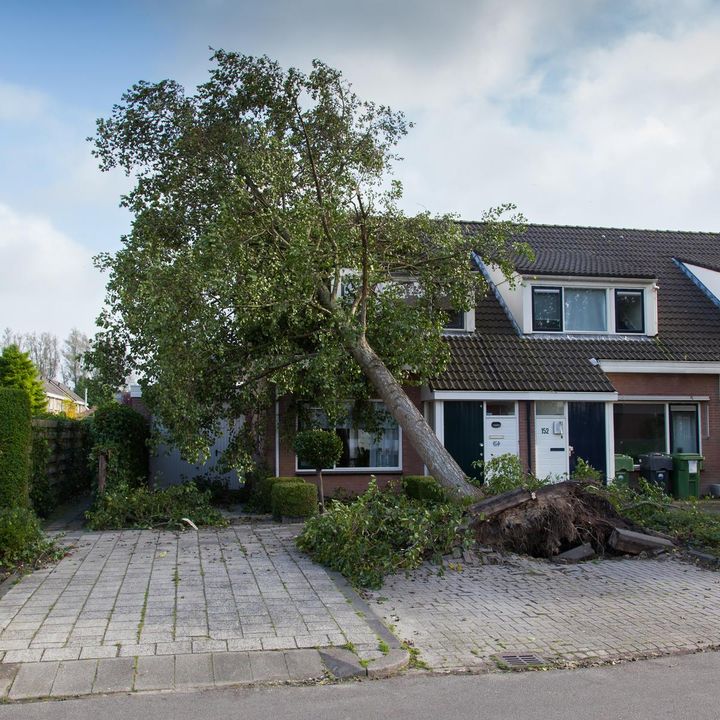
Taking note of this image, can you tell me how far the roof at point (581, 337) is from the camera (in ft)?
56.6

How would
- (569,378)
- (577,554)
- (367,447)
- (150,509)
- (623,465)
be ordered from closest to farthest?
(577,554)
(150,509)
(367,447)
(569,378)
(623,465)

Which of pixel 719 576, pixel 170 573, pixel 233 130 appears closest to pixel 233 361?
pixel 233 130

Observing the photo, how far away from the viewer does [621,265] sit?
1998 cm

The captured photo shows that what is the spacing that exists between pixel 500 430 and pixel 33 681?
12924 mm

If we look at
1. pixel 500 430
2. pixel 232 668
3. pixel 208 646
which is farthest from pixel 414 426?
pixel 232 668

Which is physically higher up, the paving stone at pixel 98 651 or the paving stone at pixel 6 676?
the paving stone at pixel 98 651

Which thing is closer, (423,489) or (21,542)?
(21,542)

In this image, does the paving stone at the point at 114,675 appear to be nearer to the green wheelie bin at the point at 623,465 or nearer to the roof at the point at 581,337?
the roof at the point at 581,337

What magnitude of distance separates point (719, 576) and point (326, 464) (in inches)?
298

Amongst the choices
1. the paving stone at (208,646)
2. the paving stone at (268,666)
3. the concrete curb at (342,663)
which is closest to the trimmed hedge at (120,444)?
the paving stone at (208,646)

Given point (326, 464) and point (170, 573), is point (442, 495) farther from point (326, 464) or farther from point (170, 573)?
point (170, 573)

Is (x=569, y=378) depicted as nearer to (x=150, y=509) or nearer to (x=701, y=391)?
(x=701, y=391)

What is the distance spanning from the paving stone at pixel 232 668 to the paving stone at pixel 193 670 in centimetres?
5

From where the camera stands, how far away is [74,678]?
5625 millimetres
